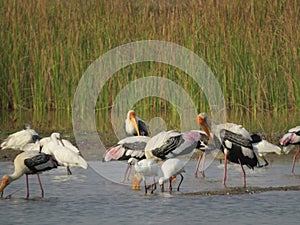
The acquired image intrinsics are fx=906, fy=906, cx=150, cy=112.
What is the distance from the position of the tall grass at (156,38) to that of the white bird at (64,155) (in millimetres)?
3299

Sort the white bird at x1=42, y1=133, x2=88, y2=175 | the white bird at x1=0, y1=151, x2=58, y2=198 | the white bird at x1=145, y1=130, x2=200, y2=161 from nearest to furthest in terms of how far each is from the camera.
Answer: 1. the white bird at x1=0, y1=151, x2=58, y2=198
2. the white bird at x1=145, y1=130, x2=200, y2=161
3. the white bird at x1=42, y1=133, x2=88, y2=175

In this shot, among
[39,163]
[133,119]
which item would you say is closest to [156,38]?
[133,119]

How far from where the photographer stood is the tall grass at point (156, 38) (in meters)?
14.0

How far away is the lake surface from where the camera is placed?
292 inches

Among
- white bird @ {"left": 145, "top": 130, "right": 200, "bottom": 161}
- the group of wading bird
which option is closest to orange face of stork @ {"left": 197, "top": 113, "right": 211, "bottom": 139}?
the group of wading bird

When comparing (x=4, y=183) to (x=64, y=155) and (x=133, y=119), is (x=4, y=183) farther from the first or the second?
(x=133, y=119)

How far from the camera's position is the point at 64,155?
9.82m

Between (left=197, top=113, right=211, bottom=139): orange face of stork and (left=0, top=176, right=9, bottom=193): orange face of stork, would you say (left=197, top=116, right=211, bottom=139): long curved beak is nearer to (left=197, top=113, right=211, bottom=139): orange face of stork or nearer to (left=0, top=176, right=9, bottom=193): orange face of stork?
(left=197, top=113, right=211, bottom=139): orange face of stork

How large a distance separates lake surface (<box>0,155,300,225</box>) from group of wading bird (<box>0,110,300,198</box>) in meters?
0.19

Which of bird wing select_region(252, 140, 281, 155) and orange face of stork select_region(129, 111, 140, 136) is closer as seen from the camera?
bird wing select_region(252, 140, 281, 155)

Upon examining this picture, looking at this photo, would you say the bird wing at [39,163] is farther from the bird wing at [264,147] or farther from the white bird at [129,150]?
the bird wing at [264,147]

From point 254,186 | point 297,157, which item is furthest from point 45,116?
point 254,186

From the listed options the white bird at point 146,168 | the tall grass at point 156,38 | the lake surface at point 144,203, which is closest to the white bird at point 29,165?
the lake surface at point 144,203

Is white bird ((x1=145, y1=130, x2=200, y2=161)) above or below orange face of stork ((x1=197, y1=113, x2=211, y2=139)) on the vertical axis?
below
